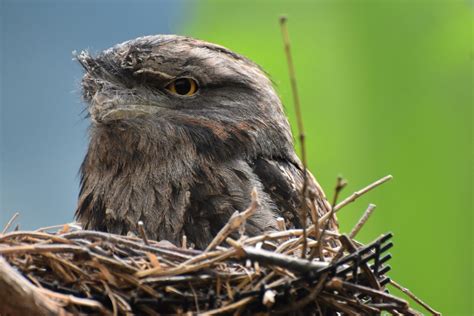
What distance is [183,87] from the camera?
4.14m

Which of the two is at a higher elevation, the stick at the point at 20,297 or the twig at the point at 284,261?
the stick at the point at 20,297

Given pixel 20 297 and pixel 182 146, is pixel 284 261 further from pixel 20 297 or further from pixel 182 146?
pixel 182 146

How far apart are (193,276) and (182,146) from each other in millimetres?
1203

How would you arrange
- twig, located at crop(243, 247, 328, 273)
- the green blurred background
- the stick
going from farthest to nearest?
the green blurred background
twig, located at crop(243, 247, 328, 273)
the stick

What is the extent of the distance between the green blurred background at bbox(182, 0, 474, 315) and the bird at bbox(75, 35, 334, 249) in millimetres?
Answer: 2282

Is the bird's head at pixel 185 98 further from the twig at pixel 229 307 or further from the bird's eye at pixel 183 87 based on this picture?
the twig at pixel 229 307

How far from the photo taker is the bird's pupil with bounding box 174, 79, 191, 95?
4.14 metres

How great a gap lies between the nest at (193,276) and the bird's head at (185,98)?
1.06m

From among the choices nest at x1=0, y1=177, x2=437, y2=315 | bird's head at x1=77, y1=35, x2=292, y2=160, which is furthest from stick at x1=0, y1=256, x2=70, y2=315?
bird's head at x1=77, y1=35, x2=292, y2=160

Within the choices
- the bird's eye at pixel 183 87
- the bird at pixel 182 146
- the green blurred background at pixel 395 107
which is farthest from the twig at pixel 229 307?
the green blurred background at pixel 395 107

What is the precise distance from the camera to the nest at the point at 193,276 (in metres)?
2.83

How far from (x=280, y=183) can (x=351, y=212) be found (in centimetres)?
287

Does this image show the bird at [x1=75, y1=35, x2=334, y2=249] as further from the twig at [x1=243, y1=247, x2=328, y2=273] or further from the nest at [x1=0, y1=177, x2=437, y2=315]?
the twig at [x1=243, y1=247, x2=328, y2=273]

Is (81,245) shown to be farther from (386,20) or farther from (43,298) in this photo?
(386,20)
